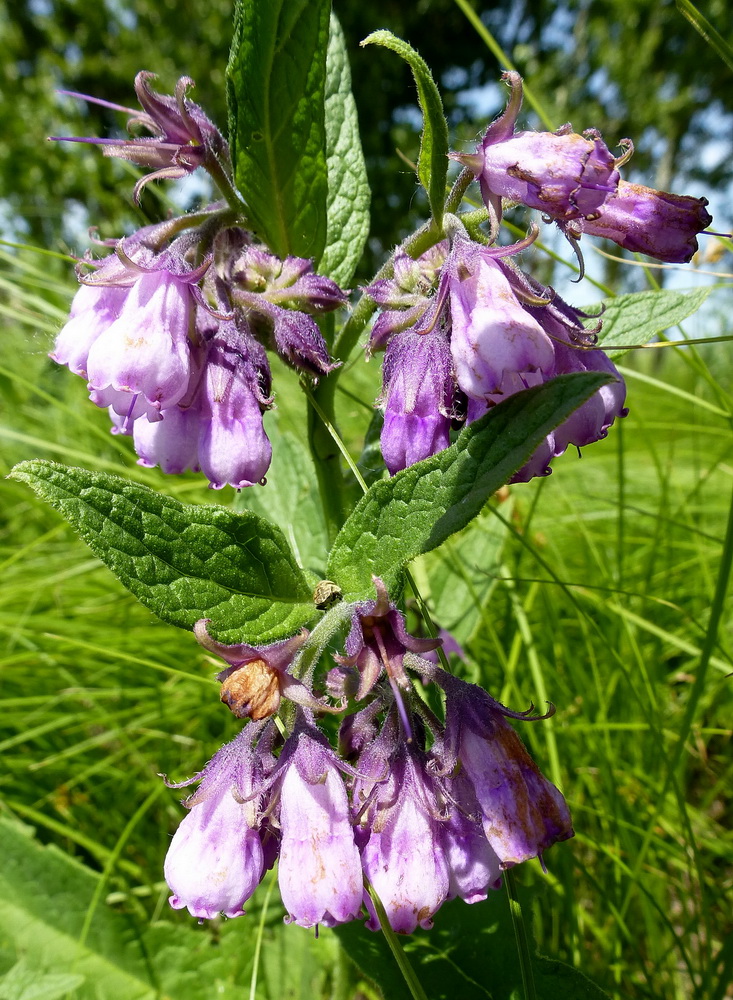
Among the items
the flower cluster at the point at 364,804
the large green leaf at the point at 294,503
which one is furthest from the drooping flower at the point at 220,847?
the large green leaf at the point at 294,503

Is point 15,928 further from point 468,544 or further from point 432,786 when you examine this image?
point 468,544

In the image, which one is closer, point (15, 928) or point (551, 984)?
point (551, 984)

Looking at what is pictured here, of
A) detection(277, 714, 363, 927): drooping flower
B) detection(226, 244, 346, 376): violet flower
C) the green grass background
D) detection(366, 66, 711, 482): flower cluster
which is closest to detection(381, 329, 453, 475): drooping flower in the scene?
detection(366, 66, 711, 482): flower cluster

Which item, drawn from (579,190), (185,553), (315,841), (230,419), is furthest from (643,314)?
(315,841)

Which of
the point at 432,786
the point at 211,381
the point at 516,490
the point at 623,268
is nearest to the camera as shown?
the point at 432,786

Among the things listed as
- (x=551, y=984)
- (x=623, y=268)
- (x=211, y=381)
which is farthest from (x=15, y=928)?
(x=623, y=268)

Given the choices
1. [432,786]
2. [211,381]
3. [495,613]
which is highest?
[211,381]

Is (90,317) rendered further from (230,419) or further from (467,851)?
(467,851)
